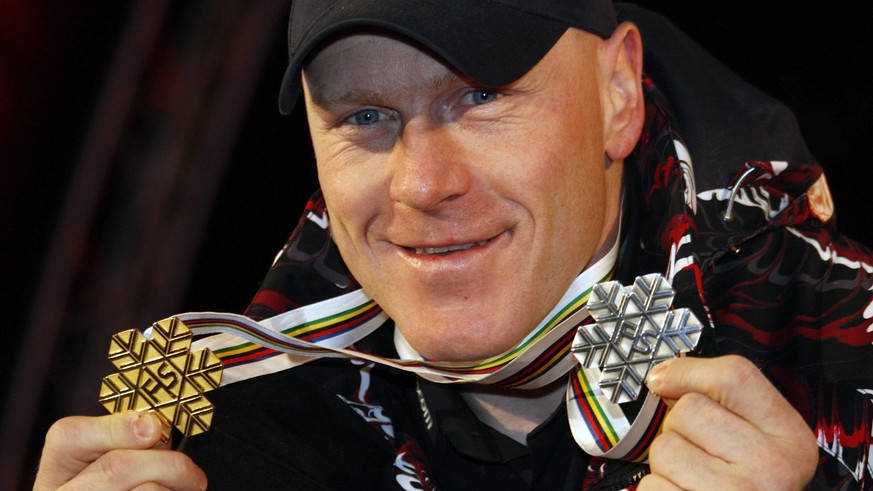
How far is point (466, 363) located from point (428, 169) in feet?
1.11

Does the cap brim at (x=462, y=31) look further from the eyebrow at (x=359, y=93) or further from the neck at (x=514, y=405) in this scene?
the neck at (x=514, y=405)

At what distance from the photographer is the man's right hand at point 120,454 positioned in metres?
1.60

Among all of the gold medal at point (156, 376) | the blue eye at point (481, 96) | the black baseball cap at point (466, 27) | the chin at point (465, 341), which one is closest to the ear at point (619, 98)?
the black baseball cap at point (466, 27)

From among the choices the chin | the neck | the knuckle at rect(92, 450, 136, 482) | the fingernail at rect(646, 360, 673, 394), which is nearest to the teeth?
the chin

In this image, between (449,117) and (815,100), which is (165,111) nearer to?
(449,117)

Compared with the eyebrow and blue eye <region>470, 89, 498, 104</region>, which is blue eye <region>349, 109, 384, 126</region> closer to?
the eyebrow

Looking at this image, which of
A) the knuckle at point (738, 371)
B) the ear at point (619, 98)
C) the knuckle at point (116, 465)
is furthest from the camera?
the ear at point (619, 98)

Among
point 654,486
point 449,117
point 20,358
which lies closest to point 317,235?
point 449,117

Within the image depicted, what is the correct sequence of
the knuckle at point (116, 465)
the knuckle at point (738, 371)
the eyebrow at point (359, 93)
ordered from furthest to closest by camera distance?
the eyebrow at point (359, 93) < the knuckle at point (116, 465) < the knuckle at point (738, 371)

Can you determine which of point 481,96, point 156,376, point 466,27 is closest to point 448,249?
point 481,96

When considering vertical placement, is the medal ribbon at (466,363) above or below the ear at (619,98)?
below

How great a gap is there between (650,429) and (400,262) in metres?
0.49

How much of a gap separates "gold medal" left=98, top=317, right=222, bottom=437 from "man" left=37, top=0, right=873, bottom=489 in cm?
5

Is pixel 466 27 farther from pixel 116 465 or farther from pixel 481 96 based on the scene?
pixel 116 465
